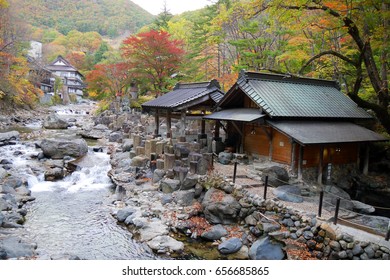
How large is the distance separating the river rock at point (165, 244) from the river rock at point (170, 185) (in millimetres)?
3282

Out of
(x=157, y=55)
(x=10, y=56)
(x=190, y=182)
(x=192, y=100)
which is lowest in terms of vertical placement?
(x=190, y=182)

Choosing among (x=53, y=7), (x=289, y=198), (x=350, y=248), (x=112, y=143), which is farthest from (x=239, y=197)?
(x=53, y=7)

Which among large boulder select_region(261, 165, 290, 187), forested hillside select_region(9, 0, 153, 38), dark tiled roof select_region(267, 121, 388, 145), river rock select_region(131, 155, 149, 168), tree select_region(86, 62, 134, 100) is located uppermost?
forested hillside select_region(9, 0, 153, 38)

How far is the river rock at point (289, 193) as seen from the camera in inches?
381

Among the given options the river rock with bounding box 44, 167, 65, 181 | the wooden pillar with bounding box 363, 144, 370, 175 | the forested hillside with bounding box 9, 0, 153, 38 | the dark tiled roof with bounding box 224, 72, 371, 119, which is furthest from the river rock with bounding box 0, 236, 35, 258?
the forested hillside with bounding box 9, 0, 153, 38

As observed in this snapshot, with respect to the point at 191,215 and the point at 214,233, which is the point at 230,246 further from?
the point at 191,215

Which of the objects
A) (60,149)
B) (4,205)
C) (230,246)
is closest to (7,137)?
(60,149)

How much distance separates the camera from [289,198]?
380 inches

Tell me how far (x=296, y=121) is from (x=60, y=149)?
1380 centimetres

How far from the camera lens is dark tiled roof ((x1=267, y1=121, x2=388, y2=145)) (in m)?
11.2

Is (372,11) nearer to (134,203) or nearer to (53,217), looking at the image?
(134,203)

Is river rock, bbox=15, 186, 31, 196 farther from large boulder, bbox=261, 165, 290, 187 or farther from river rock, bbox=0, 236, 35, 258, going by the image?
large boulder, bbox=261, 165, 290, 187

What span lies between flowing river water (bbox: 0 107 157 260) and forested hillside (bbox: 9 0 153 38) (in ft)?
112

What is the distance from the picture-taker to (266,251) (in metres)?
7.76
